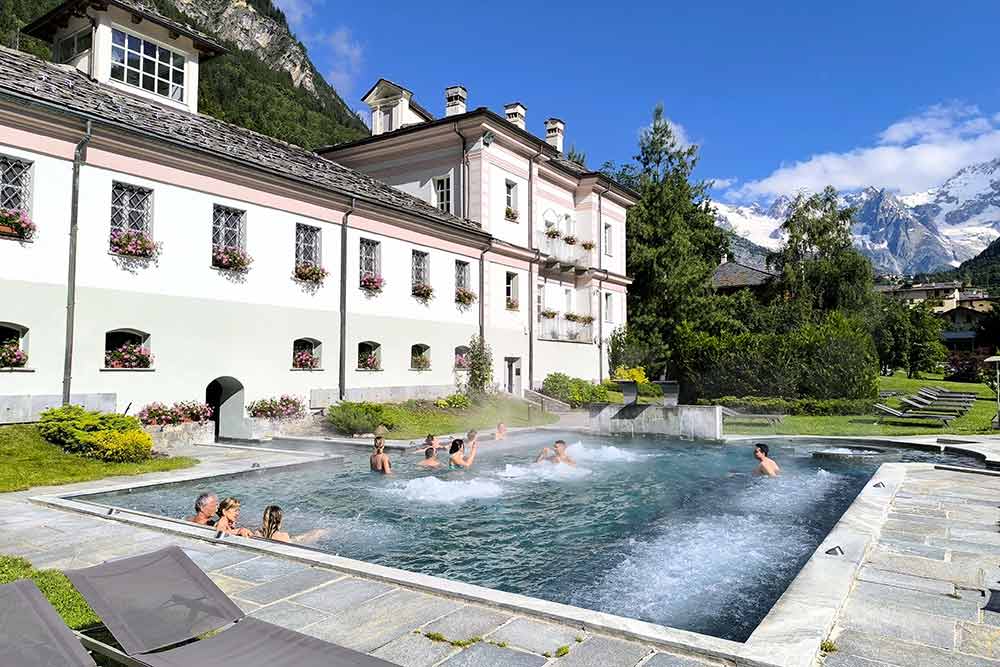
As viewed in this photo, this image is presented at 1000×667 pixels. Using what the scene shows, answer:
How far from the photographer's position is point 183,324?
17.2m

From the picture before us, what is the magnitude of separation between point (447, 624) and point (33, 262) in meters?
14.2

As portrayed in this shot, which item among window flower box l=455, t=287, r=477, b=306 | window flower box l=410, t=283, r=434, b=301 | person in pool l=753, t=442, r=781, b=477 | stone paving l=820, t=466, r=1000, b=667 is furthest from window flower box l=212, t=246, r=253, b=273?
stone paving l=820, t=466, r=1000, b=667

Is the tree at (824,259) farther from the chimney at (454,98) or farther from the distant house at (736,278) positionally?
the chimney at (454,98)

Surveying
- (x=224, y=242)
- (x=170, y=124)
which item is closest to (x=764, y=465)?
(x=224, y=242)

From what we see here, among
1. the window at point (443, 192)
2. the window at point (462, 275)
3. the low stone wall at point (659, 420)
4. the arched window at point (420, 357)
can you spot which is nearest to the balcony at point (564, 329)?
the window at point (462, 275)

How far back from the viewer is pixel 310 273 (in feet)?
67.9

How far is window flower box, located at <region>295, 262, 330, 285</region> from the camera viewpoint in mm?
20484

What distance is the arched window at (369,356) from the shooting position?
74.8 ft

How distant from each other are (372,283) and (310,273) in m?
2.76

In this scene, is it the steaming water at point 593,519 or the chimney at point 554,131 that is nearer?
the steaming water at point 593,519

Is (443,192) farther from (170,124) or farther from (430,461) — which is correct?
(430,461)

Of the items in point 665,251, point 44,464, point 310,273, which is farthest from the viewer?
point 665,251

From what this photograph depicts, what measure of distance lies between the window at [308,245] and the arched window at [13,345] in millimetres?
7979

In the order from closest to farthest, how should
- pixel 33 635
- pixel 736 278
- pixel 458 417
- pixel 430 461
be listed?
1. pixel 33 635
2. pixel 430 461
3. pixel 458 417
4. pixel 736 278
